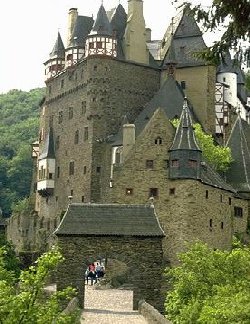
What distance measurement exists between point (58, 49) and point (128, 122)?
702 inches

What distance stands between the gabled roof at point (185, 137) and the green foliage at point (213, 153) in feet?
14.8

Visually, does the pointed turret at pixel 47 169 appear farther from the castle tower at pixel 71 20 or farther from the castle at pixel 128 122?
the castle tower at pixel 71 20

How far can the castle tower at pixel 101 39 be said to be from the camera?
288 feet

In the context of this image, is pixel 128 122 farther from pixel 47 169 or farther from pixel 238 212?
pixel 238 212

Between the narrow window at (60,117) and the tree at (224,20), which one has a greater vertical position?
the narrow window at (60,117)

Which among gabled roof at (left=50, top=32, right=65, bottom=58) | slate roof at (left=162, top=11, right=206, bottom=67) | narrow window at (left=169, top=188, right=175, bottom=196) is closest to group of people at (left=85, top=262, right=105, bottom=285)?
narrow window at (left=169, top=188, right=175, bottom=196)

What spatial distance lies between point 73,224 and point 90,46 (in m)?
44.3

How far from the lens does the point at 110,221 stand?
47.3m

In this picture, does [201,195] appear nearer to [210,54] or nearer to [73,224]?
[73,224]

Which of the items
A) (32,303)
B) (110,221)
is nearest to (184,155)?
(110,221)

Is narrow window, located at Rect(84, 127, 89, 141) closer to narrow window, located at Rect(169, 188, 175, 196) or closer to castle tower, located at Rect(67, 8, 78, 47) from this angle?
castle tower, located at Rect(67, 8, 78, 47)


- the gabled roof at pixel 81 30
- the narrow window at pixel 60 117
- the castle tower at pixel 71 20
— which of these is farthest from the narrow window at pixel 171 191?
the castle tower at pixel 71 20

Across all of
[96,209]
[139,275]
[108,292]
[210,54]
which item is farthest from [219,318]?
[108,292]

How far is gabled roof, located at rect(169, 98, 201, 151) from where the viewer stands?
66.5 meters
